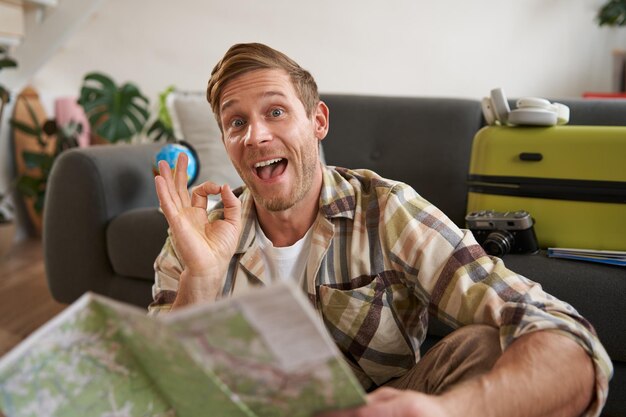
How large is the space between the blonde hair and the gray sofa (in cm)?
80

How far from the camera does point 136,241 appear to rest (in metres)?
1.98

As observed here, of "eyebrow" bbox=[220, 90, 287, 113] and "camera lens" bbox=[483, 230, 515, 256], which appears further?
"camera lens" bbox=[483, 230, 515, 256]

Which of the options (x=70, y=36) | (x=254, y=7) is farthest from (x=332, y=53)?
(x=70, y=36)

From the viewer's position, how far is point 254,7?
362cm

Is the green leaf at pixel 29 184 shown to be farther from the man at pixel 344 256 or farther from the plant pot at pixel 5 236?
the man at pixel 344 256

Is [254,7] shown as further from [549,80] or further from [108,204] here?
[108,204]

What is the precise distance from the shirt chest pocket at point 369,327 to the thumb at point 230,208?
195 mm

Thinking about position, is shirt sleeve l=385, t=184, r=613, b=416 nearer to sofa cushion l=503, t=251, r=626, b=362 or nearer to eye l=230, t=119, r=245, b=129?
eye l=230, t=119, r=245, b=129

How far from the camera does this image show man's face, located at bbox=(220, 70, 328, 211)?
1.21 m

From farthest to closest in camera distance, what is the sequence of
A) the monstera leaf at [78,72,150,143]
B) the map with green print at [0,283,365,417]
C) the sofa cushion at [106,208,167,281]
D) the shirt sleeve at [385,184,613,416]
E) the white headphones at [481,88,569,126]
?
the monstera leaf at [78,72,150,143]
the sofa cushion at [106,208,167,281]
the white headphones at [481,88,569,126]
the shirt sleeve at [385,184,613,416]
the map with green print at [0,283,365,417]

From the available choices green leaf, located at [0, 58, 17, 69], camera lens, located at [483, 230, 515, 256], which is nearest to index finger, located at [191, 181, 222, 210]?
camera lens, located at [483, 230, 515, 256]

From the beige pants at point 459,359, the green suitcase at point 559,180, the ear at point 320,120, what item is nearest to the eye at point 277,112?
the ear at point 320,120

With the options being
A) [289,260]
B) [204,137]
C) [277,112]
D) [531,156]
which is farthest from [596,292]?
[204,137]

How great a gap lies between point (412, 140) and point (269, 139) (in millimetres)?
1063
